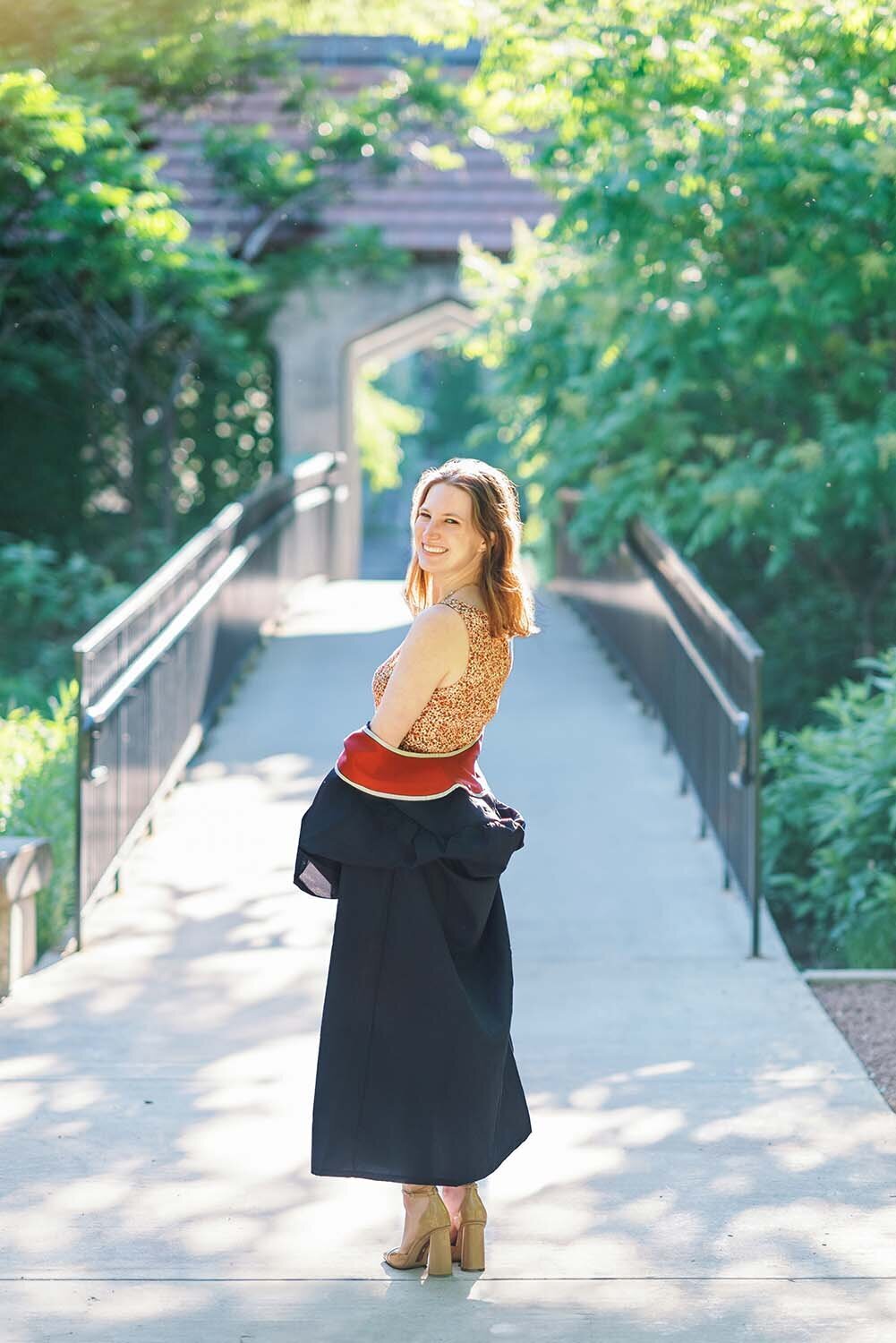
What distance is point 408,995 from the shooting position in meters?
3.78

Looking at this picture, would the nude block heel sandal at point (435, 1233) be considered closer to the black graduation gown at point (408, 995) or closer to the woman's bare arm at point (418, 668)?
the black graduation gown at point (408, 995)

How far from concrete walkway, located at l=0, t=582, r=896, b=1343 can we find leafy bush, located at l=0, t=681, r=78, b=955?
0.19m

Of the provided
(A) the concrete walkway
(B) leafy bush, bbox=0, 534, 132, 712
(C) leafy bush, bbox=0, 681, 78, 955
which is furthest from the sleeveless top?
(B) leafy bush, bbox=0, 534, 132, 712

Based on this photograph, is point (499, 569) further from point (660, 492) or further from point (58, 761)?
point (660, 492)

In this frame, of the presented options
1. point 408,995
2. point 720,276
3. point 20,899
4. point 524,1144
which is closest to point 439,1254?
point 408,995

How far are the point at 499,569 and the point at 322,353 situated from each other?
1587 cm

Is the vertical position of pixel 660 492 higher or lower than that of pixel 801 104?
lower

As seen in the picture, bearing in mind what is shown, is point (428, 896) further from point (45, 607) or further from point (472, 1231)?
point (45, 607)

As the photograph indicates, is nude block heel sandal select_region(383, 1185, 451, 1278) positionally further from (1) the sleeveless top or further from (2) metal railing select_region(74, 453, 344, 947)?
(2) metal railing select_region(74, 453, 344, 947)

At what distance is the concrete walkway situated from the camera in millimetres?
3715

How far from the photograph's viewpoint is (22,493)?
1842 centimetres

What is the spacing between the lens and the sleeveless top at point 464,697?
3678 millimetres

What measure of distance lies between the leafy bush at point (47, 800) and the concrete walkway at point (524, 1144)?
0.61 feet

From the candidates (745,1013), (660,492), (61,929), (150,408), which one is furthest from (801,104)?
(150,408)
